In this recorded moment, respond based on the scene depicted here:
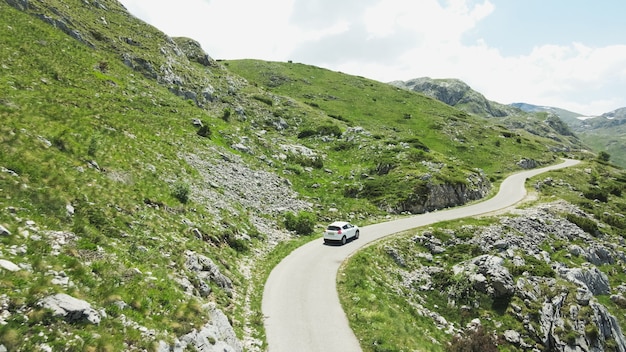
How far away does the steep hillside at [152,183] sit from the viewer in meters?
11.7

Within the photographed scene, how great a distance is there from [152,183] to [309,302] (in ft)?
50.8

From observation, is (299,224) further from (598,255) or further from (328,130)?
(328,130)

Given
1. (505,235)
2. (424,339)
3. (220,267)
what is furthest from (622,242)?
(220,267)

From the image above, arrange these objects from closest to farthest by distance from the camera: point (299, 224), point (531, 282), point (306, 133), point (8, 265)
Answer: point (8, 265) < point (531, 282) < point (299, 224) < point (306, 133)

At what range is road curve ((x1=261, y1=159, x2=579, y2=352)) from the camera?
639 inches

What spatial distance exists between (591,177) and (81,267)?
103263mm

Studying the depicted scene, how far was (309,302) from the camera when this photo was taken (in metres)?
20.4

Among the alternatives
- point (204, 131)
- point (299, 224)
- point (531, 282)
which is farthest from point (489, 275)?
point (204, 131)

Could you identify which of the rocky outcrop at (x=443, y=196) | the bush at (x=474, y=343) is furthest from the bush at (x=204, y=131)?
the bush at (x=474, y=343)

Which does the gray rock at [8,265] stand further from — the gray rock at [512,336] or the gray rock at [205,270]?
the gray rock at [512,336]

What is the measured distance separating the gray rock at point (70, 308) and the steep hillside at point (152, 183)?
44 mm

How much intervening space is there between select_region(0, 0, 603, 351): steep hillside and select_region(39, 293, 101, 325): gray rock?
44 millimetres

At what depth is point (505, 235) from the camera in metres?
37.5

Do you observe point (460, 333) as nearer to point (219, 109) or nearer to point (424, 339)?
point (424, 339)
